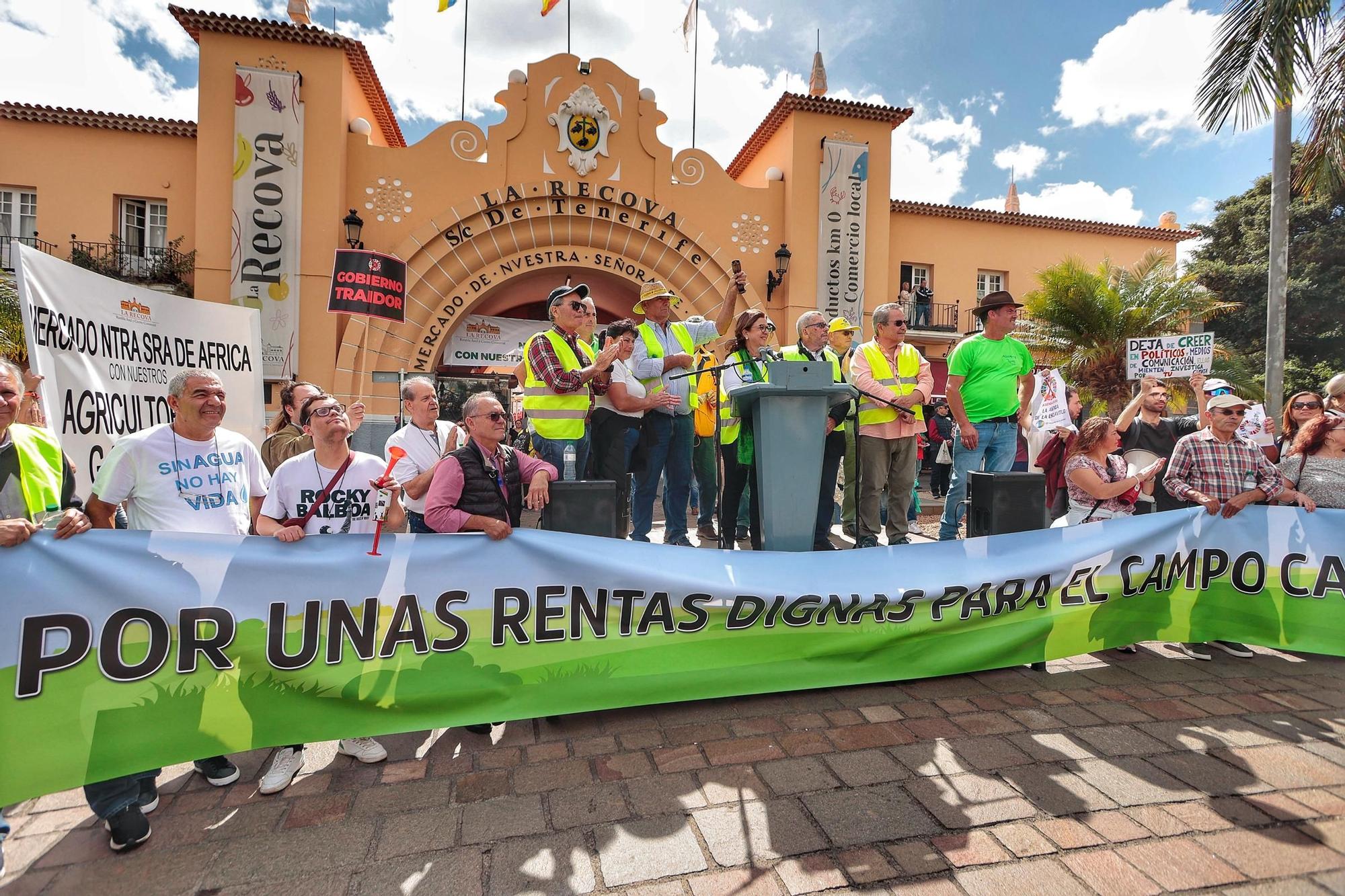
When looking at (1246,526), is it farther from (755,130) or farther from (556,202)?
(755,130)

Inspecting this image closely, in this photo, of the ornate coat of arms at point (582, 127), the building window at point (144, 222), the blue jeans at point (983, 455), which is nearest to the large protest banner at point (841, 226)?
the ornate coat of arms at point (582, 127)

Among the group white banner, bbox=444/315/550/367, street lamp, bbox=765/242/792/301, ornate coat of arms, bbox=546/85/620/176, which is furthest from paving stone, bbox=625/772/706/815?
ornate coat of arms, bbox=546/85/620/176

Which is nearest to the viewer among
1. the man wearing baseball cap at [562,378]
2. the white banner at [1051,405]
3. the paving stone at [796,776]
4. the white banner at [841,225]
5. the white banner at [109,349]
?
the paving stone at [796,776]

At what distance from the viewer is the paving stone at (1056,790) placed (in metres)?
2.22

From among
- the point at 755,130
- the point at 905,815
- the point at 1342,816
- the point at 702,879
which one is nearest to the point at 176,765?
the point at 702,879

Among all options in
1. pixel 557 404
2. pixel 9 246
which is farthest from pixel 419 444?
pixel 9 246

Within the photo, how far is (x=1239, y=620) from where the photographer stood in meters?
3.68

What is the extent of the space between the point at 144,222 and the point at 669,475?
13.0m

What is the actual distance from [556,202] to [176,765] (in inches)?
424

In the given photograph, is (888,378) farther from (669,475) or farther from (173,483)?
(173,483)

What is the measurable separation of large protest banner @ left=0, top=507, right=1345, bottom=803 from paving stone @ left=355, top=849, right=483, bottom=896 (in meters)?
0.68

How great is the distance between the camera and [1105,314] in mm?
13336

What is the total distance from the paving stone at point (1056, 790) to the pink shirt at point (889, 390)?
262 centimetres

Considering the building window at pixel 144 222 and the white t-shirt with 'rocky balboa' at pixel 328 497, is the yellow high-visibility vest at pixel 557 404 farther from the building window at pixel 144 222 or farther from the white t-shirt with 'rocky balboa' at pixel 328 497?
the building window at pixel 144 222
